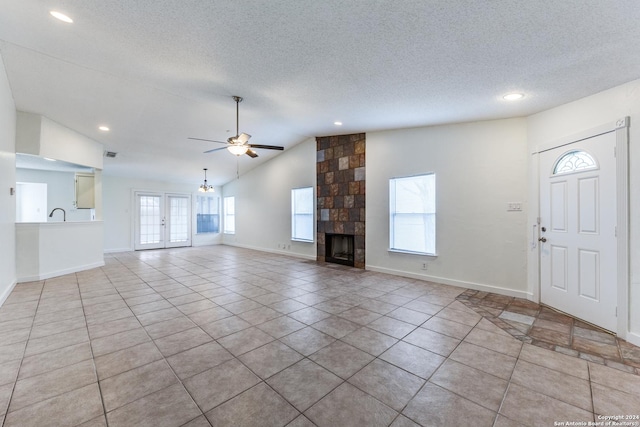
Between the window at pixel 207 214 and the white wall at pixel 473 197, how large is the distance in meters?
8.12

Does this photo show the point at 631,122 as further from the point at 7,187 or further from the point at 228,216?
the point at 228,216

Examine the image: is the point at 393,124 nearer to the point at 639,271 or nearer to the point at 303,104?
the point at 303,104

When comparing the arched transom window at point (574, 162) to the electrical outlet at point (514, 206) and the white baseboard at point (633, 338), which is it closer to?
the electrical outlet at point (514, 206)

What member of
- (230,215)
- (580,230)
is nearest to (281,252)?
(230,215)

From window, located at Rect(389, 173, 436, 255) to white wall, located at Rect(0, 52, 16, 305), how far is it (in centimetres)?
603

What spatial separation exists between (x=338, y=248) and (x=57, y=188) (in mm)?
8281

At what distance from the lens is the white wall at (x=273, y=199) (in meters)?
7.09

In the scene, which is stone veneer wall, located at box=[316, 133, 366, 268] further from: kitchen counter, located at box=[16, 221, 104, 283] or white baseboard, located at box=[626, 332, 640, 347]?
kitchen counter, located at box=[16, 221, 104, 283]

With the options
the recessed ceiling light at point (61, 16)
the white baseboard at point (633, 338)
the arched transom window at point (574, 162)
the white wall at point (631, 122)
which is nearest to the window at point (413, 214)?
the arched transom window at point (574, 162)

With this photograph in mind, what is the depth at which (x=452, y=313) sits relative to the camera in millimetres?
3289

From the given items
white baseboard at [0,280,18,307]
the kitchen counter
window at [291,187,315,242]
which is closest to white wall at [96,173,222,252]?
the kitchen counter

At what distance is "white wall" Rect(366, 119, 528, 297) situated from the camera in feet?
13.1

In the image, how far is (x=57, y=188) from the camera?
764 cm

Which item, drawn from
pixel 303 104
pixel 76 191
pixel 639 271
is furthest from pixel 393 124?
pixel 76 191
